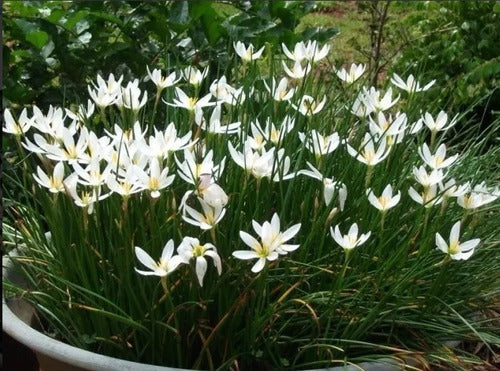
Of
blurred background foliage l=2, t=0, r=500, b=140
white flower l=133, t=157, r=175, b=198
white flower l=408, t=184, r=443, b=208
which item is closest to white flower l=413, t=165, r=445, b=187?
white flower l=408, t=184, r=443, b=208

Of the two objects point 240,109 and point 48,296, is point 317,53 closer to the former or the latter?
point 240,109

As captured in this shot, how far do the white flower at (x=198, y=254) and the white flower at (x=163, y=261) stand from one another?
0.5 inches

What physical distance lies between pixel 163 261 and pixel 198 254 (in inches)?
2.5

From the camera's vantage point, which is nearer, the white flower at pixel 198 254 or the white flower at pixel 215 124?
the white flower at pixel 198 254

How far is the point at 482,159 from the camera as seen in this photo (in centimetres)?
215

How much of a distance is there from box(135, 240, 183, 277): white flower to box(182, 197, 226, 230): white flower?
5cm

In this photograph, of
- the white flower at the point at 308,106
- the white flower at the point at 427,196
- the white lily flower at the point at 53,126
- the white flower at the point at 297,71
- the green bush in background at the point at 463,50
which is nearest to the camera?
the white flower at the point at 427,196

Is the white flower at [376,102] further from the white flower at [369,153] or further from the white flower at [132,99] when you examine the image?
the white flower at [132,99]

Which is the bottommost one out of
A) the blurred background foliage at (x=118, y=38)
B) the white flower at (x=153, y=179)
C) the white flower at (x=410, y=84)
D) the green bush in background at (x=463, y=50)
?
the green bush in background at (x=463, y=50)

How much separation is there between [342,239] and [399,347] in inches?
10.4

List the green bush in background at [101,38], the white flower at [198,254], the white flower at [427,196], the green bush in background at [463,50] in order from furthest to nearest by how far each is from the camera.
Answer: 1. the green bush in background at [463,50]
2. the green bush in background at [101,38]
3. the white flower at [427,196]
4. the white flower at [198,254]

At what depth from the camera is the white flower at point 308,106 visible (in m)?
1.94

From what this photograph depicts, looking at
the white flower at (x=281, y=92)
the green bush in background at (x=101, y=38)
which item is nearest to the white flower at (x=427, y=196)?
the white flower at (x=281, y=92)

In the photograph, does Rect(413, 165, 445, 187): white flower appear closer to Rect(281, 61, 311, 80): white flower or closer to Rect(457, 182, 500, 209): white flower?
Rect(457, 182, 500, 209): white flower
